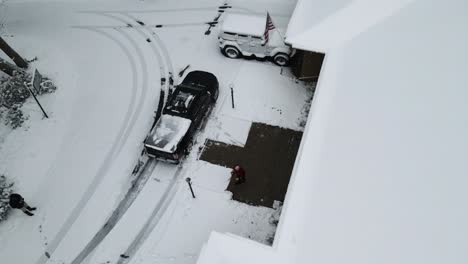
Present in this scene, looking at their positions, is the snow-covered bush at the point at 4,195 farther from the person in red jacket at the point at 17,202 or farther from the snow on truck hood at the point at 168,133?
the snow on truck hood at the point at 168,133

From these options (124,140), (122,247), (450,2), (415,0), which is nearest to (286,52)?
(415,0)

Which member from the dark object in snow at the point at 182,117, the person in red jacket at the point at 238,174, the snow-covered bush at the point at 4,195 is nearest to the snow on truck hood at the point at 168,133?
the dark object in snow at the point at 182,117

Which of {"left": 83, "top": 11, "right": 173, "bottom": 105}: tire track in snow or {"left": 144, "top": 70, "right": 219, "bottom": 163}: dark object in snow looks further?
{"left": 83, "top": 11, "right": 173, "bottom": 105}: tire track in snow

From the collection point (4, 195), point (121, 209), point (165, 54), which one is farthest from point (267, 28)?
point (4, 195)

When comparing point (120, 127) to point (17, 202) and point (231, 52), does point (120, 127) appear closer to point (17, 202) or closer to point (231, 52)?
point (17, 202)

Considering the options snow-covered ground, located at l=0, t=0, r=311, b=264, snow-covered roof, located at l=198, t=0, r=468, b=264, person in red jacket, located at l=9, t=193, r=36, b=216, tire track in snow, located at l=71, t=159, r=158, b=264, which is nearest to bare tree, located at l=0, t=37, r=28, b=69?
snow-covered ground, located at l=0, t=0, r=311, b=264

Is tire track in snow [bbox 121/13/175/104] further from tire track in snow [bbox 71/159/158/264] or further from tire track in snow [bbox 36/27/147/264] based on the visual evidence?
tire track in snow [bbox 71/159/158/264]
